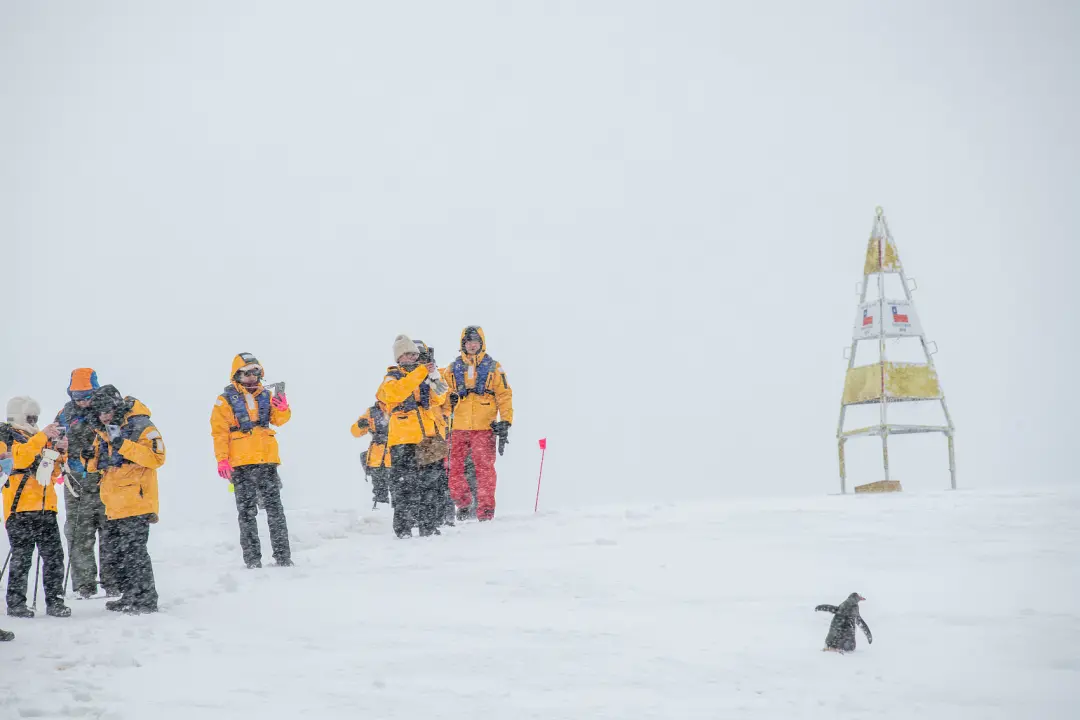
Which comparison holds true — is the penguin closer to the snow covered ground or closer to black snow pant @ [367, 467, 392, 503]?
the snow covered ground

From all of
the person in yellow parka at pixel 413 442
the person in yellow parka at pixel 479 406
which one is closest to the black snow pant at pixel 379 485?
the person in yellow parka at pixel 479 406

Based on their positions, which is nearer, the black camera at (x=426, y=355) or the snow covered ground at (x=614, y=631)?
the snow covered ground at (x=614, y=631)

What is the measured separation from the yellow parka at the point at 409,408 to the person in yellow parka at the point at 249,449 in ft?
4.75

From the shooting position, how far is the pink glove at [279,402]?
943 cm

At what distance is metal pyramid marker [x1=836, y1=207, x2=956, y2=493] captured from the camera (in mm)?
13781

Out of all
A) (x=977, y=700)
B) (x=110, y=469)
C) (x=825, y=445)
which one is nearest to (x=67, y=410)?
(x=110, y=469)

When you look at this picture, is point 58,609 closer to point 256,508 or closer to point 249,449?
point 256,508

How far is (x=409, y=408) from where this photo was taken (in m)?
10.7

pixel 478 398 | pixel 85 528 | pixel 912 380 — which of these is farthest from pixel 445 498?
pixel 912 380

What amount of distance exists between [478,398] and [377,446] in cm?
304

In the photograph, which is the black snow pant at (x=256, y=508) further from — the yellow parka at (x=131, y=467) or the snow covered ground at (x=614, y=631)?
the yellow parka at (x=131, y=467)

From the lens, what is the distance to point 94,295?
173 m

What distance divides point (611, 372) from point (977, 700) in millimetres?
100109

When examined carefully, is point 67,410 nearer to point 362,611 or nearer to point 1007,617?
point 362,611
